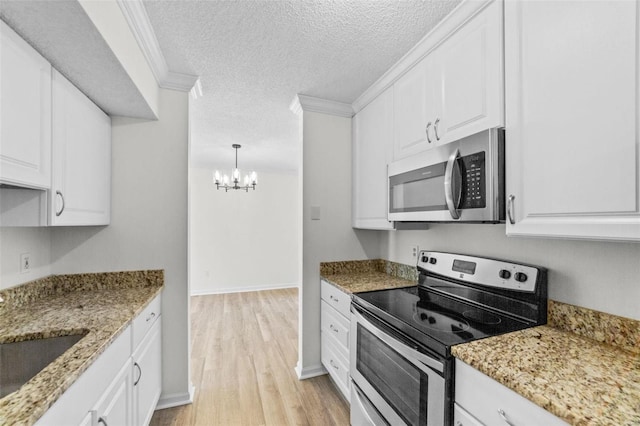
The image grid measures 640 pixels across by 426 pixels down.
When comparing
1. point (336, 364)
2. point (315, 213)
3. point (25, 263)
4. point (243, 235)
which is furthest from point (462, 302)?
point (243, 235)

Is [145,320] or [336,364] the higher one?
[145,320]

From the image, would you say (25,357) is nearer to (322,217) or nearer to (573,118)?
(322,217)

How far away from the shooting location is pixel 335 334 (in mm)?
2166

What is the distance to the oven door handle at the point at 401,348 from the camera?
112cm

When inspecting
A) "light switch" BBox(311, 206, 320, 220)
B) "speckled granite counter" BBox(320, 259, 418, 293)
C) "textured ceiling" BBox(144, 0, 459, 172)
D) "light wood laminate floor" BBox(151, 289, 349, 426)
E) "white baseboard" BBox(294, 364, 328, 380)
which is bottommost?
"light wood laminate floor" BBox(151, 289, 349, 426)

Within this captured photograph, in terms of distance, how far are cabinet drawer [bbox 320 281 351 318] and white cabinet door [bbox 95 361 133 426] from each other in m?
1.29

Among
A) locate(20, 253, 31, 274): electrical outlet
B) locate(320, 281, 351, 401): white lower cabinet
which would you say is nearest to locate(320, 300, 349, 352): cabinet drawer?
locate(320, 281, 351, 401): white lower cabinet

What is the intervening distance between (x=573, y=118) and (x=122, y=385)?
2143 mm

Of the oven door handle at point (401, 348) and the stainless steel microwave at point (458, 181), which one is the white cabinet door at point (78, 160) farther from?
the stainless steel microwave at point (458, 181)

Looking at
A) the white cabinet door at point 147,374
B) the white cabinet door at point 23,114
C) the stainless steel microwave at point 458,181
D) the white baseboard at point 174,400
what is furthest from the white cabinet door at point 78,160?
the stainless steel microwave at point 458,181

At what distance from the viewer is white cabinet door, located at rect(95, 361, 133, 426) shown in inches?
43.2

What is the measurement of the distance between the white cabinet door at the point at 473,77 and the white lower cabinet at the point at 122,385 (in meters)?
1.84

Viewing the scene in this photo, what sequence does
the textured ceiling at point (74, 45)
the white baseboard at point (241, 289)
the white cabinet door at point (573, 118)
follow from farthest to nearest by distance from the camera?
the white baseboard at point (241, 289) < the textured ceiling at point (74, 45) < the white cabinet door at point (573, 118)

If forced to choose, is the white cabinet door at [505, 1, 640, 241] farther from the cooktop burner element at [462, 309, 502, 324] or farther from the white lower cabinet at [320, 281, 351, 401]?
the white lower cabinet at [320, 281, 351, 401]
